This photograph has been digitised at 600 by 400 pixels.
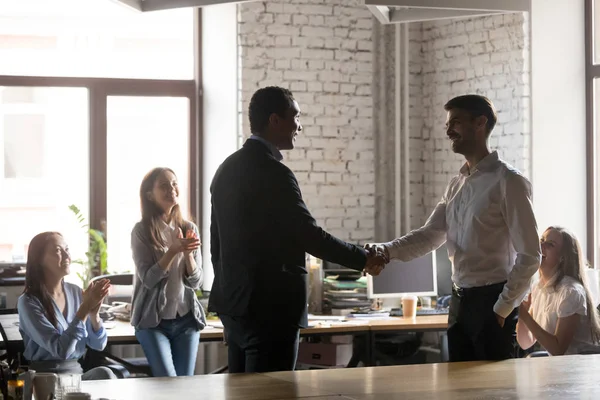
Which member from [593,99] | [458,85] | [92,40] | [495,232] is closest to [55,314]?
[495,232]

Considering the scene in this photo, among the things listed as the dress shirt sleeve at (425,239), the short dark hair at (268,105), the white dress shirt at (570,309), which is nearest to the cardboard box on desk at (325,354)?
the white dress shirt at (570,309)

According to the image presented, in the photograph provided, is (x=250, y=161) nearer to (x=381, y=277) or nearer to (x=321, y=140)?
(x=381, y=277)

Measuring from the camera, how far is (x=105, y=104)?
7215 mm

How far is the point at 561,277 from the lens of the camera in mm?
4660

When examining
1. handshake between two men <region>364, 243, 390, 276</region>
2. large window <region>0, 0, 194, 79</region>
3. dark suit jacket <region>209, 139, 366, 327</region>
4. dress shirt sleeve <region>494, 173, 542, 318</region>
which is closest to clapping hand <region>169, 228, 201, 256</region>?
handshake between two men <region>364, 243, 390, 276</region>

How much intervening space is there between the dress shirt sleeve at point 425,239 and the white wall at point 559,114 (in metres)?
2.70

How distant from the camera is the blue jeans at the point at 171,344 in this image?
468cm

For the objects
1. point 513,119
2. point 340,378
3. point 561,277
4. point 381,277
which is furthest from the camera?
point 513,119

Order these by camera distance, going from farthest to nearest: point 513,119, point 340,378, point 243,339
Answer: point 513,119
point 243,339
point 340,378

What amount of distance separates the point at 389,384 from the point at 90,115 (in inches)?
187

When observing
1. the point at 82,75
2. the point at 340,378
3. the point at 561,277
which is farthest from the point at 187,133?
the point at 340,378

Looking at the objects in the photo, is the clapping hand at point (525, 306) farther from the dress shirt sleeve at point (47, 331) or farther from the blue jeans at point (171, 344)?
the dress shirt sleeve at point (47, 331)

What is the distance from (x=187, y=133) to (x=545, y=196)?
265cm

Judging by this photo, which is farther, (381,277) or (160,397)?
(381,277)
